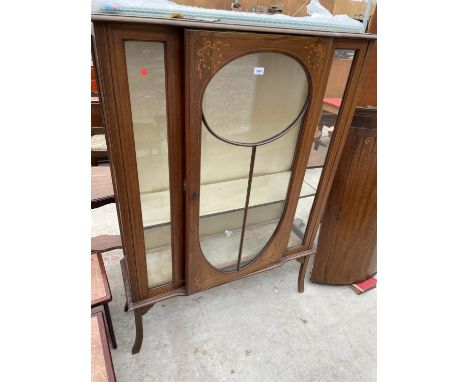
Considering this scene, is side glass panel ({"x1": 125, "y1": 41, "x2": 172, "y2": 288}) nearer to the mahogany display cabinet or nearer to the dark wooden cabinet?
the mahogany display cabinet

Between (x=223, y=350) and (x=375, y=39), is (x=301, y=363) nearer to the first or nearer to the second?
(x=223, y=350)

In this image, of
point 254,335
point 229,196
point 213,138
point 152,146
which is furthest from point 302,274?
point 152,146

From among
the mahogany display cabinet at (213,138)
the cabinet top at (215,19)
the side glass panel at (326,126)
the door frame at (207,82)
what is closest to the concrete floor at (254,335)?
the mahogany display cabinet at (213,138)

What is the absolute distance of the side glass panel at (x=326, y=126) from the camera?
102cm

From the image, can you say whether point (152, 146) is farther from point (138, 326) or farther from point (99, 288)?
point (138, 326)

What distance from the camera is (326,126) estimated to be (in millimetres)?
1147

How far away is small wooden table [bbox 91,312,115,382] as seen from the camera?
0.91 metres

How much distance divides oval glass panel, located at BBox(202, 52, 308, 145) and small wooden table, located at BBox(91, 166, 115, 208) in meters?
0.74

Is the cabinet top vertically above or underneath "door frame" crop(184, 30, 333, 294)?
above

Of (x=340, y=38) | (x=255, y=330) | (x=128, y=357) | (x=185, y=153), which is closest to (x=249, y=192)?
(x=185, y=153)

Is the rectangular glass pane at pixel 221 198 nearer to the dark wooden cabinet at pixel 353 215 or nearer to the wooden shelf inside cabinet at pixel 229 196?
the wooden shelf inside cabinet at pixel 229 196

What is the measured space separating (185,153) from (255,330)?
1.03 metres

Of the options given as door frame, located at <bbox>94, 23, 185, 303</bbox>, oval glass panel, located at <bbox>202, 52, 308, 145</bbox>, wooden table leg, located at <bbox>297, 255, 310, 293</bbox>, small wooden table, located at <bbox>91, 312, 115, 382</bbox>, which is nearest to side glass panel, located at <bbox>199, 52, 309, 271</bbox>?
A: oval glass panel, located at <bbox>202, 52, 308, 145</bbox>

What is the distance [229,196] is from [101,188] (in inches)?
27.5
